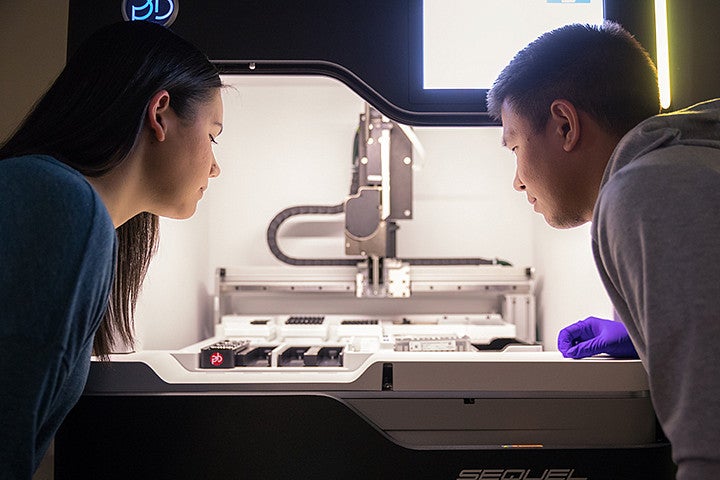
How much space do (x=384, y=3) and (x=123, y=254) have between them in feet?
2.65

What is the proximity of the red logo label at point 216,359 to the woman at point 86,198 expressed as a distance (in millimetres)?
184

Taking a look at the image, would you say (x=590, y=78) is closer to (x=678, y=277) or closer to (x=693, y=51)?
(x=678, y=277)

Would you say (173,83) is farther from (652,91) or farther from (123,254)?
(652,91)

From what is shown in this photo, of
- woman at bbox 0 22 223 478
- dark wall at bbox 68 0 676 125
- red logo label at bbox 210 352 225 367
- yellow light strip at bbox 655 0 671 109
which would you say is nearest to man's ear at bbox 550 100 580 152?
dark wall at bbox 68 0 676 125

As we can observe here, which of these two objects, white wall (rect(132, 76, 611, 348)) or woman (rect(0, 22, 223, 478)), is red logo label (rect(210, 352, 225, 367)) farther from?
white wall (rect(132, 76, 611, 348))

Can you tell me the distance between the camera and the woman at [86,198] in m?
0.69

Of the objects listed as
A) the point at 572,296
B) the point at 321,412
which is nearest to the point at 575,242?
the point at 572,296

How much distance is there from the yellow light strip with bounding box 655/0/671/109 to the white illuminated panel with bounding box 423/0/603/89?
16 cm

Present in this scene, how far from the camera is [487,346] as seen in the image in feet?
5.60

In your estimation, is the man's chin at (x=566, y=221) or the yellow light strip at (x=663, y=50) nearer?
the man's chin at (x=566, y=221)

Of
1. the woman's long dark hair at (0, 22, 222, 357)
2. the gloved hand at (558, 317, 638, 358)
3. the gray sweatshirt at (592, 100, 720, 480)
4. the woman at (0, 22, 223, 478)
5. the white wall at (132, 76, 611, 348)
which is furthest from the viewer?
the white wall at (132, 76, 611, 348)

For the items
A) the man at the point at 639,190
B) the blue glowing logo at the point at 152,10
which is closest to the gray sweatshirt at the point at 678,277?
the man at the point at 639,190

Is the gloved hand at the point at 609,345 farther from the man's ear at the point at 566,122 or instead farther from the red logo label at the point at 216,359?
the red logo label at the point at 216,359

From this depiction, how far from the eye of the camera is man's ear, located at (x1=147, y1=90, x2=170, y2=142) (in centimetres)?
94
